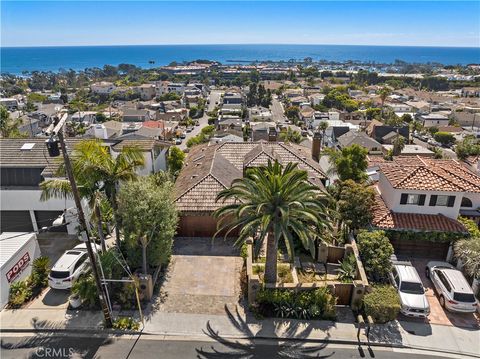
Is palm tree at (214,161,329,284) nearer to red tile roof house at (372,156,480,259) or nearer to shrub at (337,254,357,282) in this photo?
shrub at (337,254,357,282)

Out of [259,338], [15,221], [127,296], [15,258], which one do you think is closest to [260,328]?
[259,338]

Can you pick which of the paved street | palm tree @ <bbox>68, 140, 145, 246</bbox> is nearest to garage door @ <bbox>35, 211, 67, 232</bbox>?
the paved street

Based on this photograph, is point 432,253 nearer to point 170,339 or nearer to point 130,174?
point 170,339

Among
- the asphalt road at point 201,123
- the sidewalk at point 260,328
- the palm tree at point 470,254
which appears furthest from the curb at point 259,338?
the asphalt road at point 201,123

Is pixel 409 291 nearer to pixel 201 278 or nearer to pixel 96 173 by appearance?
pixel 201 278

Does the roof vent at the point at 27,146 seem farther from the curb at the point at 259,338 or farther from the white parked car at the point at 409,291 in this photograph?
the white parked car at the point at 409,291

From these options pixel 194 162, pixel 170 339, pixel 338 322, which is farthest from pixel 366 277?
pixel 194 162
